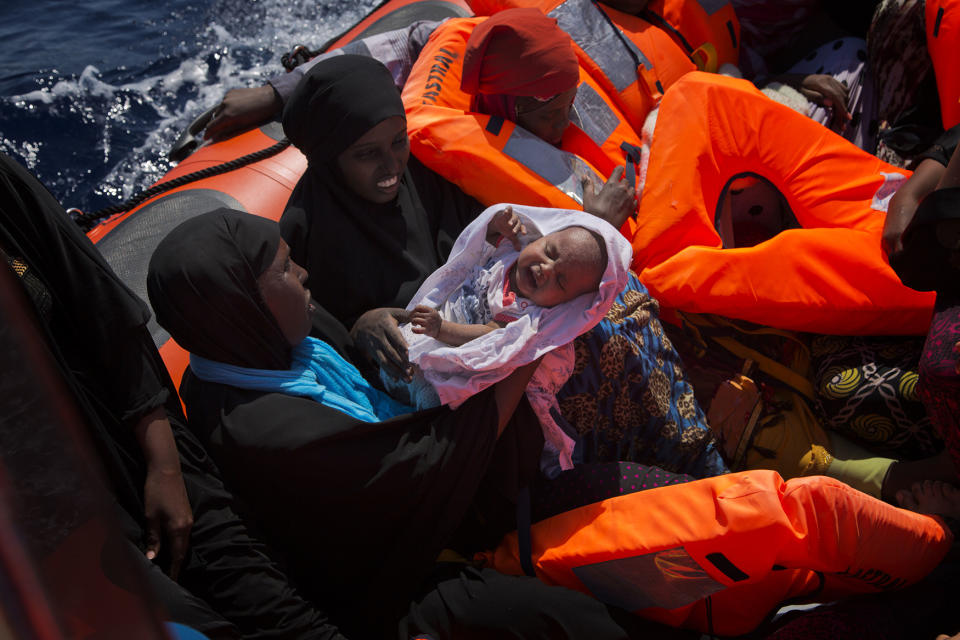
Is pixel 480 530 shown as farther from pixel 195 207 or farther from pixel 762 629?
pixel 195 207

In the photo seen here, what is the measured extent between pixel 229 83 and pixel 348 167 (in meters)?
3.19

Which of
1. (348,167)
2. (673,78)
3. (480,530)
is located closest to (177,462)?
(480,530)

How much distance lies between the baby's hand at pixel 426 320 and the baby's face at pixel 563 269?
28 centimetres

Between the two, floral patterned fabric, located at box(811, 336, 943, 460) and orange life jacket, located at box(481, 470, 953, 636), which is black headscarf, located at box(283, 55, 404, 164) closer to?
orange life jacket, located at box(481, 470, 953, 636)

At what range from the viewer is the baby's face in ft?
6.21

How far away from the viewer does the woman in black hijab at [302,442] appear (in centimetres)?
158

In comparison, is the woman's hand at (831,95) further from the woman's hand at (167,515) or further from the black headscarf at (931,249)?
the woman's hand at (167,515)

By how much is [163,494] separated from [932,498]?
197 cm

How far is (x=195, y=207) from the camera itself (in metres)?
2.51

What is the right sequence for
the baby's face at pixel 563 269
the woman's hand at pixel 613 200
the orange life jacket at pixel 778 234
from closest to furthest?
the baby's face at pixel 563 269
the orange life jacket at pixel 778 234
the woman's hand at pixel 613 200

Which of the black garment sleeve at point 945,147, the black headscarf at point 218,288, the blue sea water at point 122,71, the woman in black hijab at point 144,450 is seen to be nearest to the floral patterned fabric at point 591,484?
the woman in black hijab at point 144,450

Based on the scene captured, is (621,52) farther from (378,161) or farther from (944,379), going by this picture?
(944,379)

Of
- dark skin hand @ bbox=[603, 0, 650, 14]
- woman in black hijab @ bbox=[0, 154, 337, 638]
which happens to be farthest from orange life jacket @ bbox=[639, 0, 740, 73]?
woman in black hijab @ bbox=[0, 154, 337, 638]

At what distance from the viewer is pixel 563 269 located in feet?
6.21
